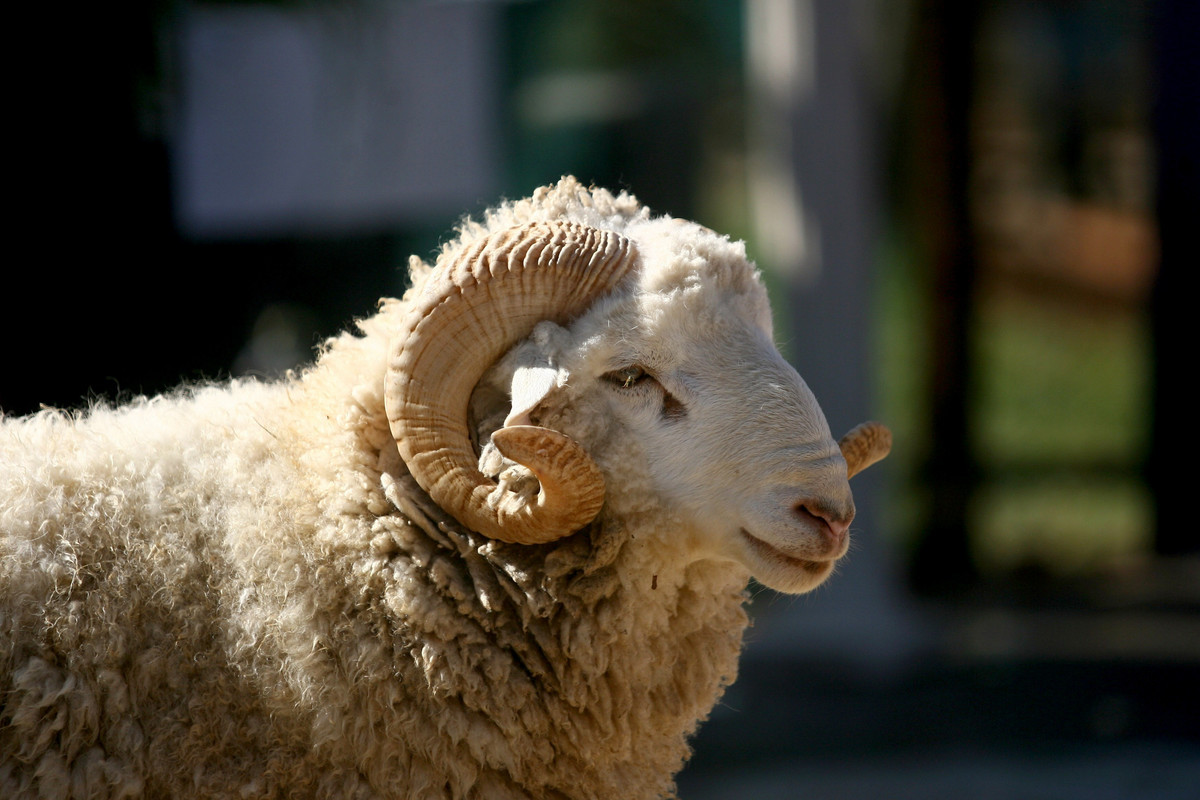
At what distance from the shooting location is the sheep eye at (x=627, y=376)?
2227mm

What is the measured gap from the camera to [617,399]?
222cm

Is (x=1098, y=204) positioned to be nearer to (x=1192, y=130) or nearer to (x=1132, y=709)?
(x=1192, y=130)

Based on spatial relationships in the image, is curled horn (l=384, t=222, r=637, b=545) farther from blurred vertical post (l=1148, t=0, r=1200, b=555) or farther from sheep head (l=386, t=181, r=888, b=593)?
blurred vertical post (l=1148, t=0, r=1200, b=555)

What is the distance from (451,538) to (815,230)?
5.45 m

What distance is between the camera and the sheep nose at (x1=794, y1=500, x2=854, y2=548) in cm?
214

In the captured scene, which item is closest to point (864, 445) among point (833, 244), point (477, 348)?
point (477, 348)

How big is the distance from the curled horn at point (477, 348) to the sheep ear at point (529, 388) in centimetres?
9

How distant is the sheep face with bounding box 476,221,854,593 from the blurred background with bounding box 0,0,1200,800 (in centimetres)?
238

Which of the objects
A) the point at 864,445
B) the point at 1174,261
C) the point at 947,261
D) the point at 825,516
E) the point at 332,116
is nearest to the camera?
the point at 825,516

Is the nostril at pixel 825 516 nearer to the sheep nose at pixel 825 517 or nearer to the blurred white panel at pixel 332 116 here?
the sheep nose at pixel 825 517

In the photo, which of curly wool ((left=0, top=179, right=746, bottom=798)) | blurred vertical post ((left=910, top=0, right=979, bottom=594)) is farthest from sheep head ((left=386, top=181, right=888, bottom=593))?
blurred vertical post ((left=910, top=0, right=979, bottom=594))

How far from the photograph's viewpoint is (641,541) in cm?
221

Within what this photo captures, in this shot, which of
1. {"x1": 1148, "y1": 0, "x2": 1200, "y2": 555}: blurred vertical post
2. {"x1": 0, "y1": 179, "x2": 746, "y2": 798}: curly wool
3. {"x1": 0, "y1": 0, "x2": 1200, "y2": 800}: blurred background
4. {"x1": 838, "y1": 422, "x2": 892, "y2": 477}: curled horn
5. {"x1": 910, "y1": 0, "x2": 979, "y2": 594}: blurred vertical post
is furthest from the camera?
{"x1": 910, "y1": 0, "x2": 979, "y2": 594}: blurred vertical post

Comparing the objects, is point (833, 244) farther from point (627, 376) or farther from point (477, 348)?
point (477, 348)
